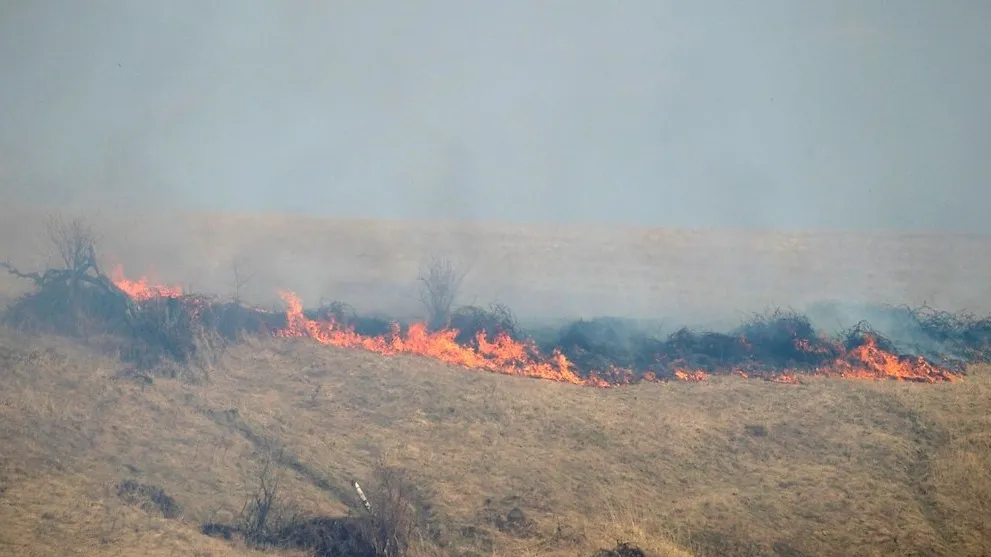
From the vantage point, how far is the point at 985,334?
3309cm

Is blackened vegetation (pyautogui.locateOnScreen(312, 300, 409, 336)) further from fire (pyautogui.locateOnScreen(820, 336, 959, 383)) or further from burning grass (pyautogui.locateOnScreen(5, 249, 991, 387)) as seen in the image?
fire (pyautogui.locateOnScreen(820, 336, 959, 383))

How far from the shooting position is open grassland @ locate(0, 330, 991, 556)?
1677cm

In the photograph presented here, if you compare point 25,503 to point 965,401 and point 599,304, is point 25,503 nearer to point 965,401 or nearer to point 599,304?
point 965,401

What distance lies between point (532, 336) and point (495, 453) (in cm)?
1203

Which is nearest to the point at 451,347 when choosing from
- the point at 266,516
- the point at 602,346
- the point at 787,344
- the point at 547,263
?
the point at 602,346

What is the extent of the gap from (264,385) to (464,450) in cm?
816

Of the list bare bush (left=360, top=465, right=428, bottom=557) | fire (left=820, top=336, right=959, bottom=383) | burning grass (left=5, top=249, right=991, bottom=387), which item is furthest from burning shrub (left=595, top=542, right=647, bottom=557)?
fire (left=820, top=336, right=959, bottom=383)

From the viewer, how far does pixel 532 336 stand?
32.6 m

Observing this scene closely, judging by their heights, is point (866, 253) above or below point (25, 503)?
above

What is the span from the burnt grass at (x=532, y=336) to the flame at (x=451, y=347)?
424 millimetres

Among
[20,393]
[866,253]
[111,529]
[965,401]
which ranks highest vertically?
[866,253]

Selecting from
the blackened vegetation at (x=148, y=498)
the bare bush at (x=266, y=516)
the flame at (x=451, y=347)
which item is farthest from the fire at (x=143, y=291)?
the bare bush at (x=266, y=516)

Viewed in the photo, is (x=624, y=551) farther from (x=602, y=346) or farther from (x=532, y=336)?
(x=532, y=336)

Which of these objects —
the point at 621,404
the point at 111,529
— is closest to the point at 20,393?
the point at 111,529
